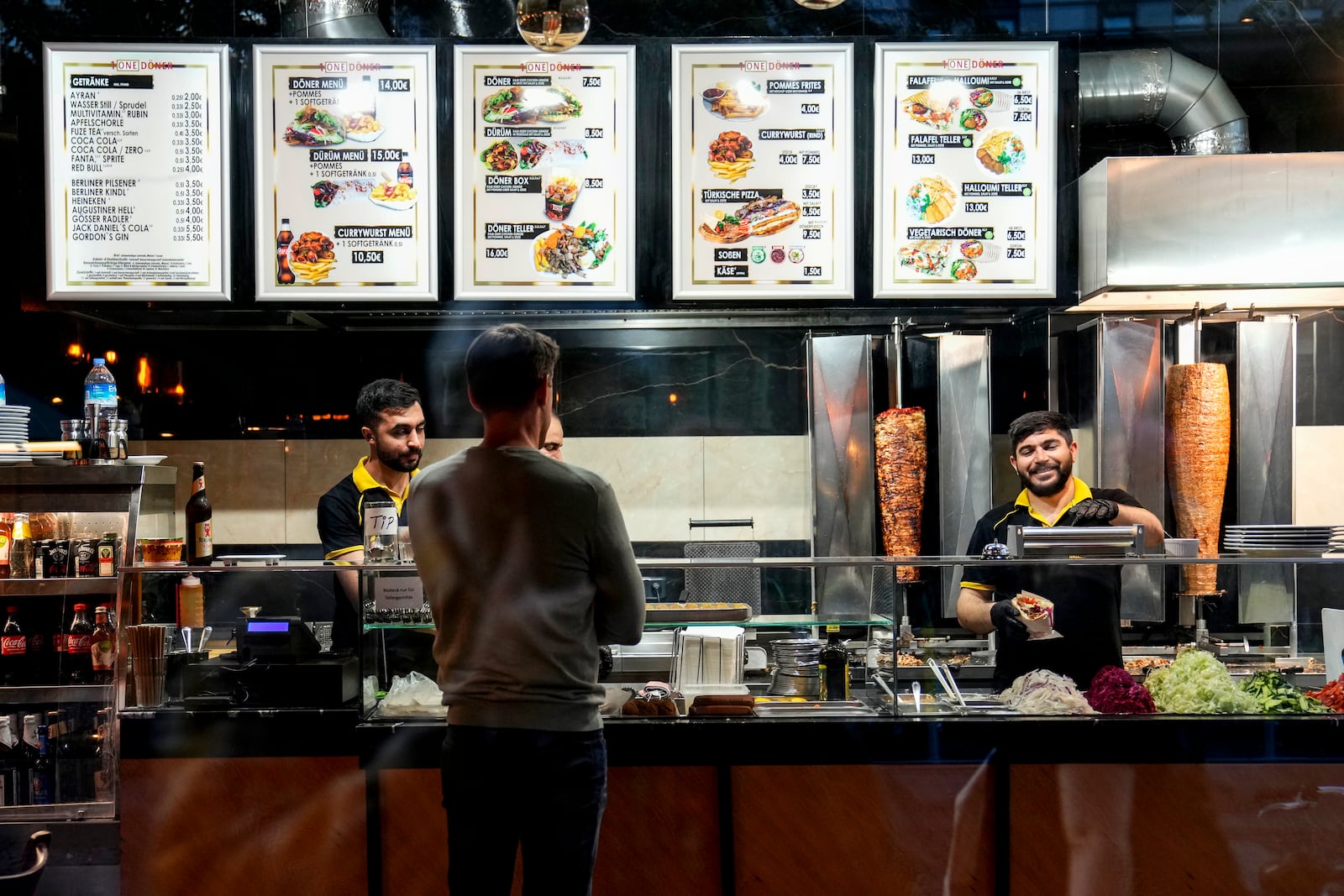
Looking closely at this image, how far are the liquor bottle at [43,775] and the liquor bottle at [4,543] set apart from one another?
54 cm

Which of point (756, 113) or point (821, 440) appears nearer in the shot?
point (756, 113)

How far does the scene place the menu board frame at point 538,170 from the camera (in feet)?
12.9

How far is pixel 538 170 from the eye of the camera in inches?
156

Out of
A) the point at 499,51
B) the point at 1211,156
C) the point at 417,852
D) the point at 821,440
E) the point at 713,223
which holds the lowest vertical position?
the point at 417,852

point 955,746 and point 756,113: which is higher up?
point 756,113

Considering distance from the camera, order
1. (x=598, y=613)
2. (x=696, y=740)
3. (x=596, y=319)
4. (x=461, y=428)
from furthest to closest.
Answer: (x=461, y=428) → (x=596, y=319) → (x=696, y=740) → (x=598, y=613)

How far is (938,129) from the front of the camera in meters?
4.00

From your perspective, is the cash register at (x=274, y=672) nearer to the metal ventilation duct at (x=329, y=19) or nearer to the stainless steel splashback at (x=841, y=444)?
the stainless steel splashback at (x=841, y=444)

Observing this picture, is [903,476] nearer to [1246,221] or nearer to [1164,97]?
[1246,221]

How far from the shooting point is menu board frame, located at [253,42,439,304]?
155 inches

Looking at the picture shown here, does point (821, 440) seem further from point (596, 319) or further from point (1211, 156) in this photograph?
point (1211, 156)

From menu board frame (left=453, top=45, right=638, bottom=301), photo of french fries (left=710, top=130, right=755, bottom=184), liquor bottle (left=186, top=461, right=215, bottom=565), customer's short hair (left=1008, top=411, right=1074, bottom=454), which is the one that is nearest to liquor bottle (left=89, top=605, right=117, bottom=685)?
liquor bottle (left=186, top=461, right=215, bottom=565)

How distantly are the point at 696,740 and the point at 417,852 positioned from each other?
2.72ft

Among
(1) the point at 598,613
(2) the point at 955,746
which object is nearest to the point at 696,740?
(2) the point at 955,746
